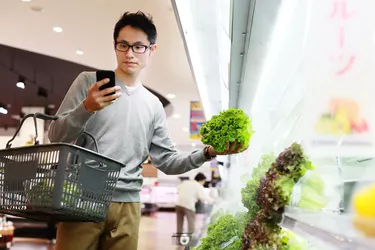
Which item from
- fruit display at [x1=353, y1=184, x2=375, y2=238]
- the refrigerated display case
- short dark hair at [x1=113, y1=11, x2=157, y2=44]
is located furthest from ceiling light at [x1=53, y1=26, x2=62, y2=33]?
fruit display at [x1=353, y1=184, x2=375, y2=238]

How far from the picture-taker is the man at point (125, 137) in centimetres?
185

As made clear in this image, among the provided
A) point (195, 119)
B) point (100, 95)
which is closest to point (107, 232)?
point (100, 95)

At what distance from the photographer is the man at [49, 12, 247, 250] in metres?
1.85

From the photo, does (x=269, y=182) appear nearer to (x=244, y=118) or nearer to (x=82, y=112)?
(x=244, y=118)

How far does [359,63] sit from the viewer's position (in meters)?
0.92

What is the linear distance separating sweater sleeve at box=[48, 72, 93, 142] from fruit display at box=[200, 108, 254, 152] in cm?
46

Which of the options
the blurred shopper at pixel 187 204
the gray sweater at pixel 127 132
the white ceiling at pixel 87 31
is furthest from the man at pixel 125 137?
the blurred shopper at pixel 187 204

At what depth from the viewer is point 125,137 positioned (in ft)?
6.35

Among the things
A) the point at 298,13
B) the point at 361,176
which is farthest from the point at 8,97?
the point at 361,176

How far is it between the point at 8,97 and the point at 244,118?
11852 mm

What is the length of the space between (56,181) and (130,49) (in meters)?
0.70

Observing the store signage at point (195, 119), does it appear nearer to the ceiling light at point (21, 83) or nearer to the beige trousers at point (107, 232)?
the ceiling light at point (21, 83)

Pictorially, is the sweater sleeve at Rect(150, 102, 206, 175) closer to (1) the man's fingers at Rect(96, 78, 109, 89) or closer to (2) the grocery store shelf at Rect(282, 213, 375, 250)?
(1) the man's fingers at Rect(96, 78, 109, 89)

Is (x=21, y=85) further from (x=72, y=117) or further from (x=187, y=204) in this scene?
(x=72, y=117)
